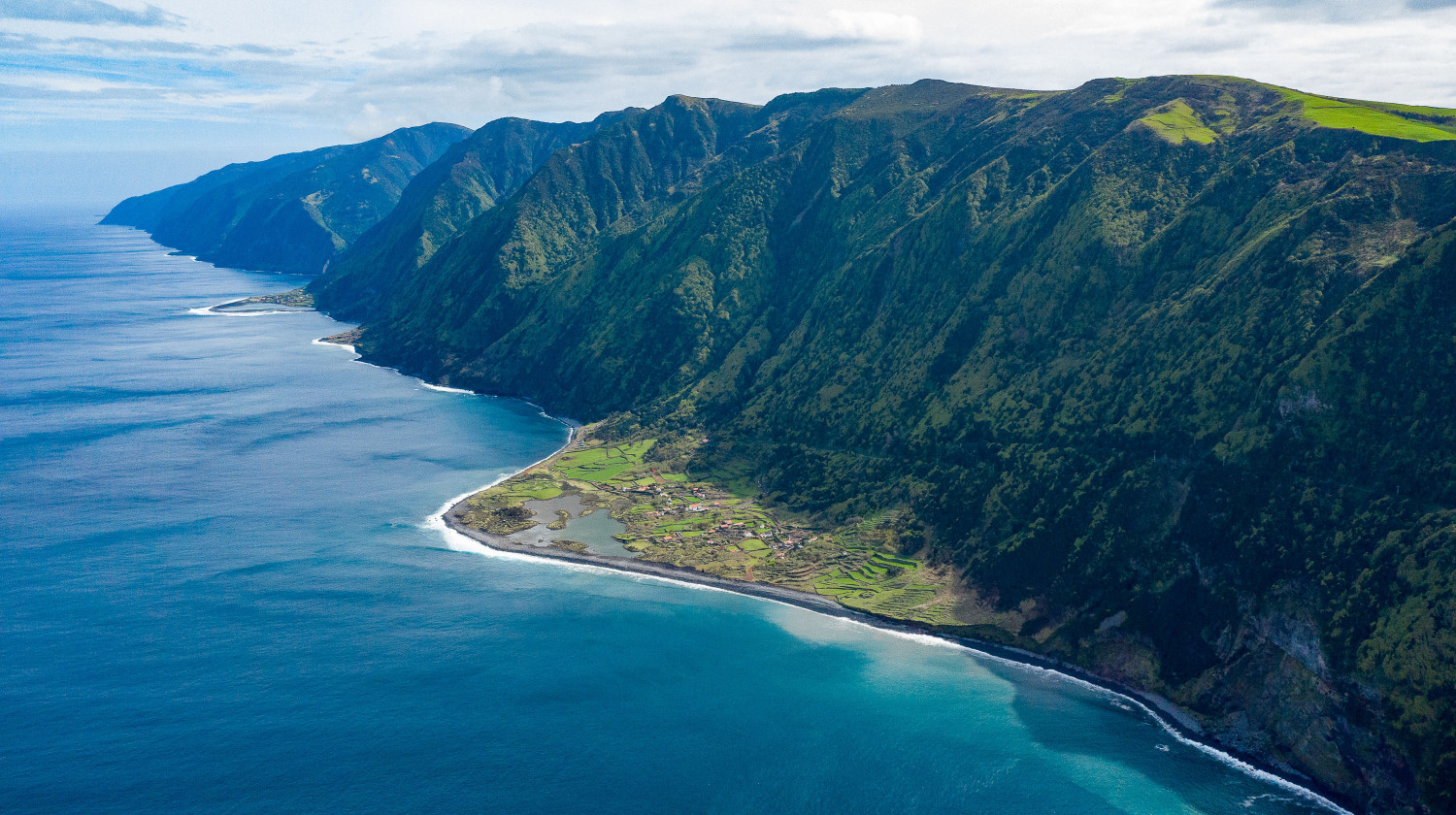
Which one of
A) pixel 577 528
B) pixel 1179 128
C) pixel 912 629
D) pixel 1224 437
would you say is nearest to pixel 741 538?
pixel 577 528

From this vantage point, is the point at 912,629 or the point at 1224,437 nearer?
the point at 1224,437

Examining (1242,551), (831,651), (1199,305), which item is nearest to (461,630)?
(831,651)

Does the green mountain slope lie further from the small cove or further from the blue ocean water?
the small cove

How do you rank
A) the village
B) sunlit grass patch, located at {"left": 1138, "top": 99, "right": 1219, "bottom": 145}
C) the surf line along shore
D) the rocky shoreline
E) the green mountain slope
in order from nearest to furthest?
the rocky shoreline
the green mountain slope
the surf line along shore
the village
sunlit grass patch, located at {"left": 1138, "top": 99, "right": 1219, "bottom": 145}

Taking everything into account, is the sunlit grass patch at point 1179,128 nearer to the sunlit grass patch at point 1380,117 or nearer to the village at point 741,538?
the sunlit grass patch at point 1380,117

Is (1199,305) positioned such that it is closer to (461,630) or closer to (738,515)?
(738,515)

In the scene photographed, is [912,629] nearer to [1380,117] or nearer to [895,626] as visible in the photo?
[895,626]

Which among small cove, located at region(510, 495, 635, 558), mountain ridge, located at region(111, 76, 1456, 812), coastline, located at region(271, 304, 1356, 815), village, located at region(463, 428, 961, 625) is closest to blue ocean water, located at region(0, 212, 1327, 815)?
coastline, located at region(271, 304, 1356, 815)

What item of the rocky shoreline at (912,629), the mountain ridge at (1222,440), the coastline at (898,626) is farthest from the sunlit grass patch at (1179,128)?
the coastline at (898,626)
